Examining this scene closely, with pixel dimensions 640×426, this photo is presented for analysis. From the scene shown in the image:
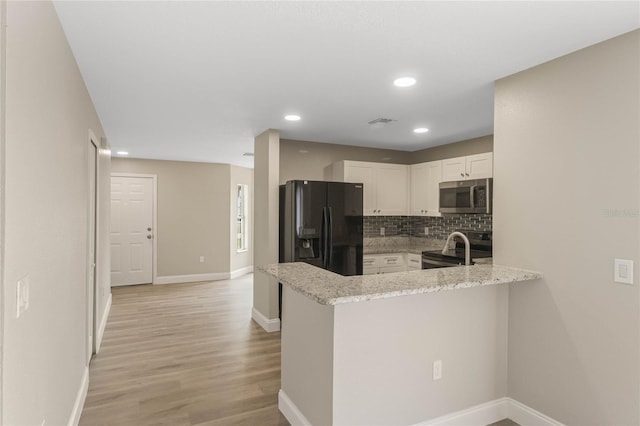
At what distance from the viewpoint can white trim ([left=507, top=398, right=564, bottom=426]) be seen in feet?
7.70

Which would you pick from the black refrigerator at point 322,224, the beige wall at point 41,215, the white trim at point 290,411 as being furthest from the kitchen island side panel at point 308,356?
the black refrigerator at point 322,224

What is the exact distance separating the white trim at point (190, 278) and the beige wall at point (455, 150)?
14.4 ft

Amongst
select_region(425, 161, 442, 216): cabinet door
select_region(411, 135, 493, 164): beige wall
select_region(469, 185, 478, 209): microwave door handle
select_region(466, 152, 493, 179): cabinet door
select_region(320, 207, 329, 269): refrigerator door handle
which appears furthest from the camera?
select_region(425, 161, 442, 216): cabinet door

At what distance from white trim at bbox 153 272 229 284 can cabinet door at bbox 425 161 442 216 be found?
4.51 m

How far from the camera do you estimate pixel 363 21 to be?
1.87 meters

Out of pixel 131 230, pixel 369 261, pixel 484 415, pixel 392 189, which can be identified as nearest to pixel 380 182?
pixel 392 189

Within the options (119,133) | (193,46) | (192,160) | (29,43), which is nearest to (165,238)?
(192,160)

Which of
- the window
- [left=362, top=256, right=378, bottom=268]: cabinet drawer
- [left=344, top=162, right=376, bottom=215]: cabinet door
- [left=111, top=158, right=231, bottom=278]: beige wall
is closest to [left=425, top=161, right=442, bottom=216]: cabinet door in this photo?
[left=344, top=162, right=376, bottom=215]: cabinet door

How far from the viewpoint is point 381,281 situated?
85.1 inches

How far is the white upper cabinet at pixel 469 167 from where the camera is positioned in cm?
414

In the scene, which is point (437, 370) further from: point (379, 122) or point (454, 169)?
point (454, 169)

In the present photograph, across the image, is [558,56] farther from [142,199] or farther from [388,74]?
[142,199]

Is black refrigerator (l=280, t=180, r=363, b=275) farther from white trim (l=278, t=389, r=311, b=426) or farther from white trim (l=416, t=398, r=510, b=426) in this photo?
white trim (l=416, t=398, r=510, b=426)

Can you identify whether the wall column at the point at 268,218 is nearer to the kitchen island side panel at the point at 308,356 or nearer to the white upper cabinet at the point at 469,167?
the kitchen island side panel at the point at 308,356
